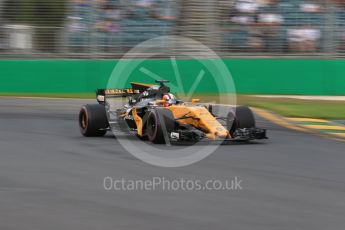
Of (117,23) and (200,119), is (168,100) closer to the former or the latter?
(200,119)

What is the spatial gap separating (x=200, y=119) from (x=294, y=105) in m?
5.71

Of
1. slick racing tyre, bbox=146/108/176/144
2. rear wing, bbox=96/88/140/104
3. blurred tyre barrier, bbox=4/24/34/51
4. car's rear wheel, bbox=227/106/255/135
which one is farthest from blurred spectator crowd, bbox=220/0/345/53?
slick racing tyre, bbox=146/108/176/144

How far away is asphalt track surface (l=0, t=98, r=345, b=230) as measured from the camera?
579 cm

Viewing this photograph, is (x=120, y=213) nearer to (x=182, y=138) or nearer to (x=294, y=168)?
(x=294, y=168)

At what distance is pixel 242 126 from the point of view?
411 inches

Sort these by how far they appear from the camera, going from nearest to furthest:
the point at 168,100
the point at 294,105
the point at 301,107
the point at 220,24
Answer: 1. the point at 168,100
2. the point at 301,107
3. the point at 294,105
4. the point at 220,24

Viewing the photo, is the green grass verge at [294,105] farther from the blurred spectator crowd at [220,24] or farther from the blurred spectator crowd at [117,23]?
the blurred spectator crowd at [220,24]

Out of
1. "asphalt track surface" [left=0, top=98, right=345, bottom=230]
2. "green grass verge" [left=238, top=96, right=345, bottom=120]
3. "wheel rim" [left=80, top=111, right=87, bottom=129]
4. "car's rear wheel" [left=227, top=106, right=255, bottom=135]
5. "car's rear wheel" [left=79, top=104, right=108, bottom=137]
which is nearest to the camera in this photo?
"asphalt track surface" [left=0, top=98, right=345, bottom=230]

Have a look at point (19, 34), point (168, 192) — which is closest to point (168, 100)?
point (168, 192)

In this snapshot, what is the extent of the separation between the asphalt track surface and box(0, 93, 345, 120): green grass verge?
2577 millimetres

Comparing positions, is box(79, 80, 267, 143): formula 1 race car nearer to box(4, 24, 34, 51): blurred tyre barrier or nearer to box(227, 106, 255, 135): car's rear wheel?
box(227, 106, 255, 135): car's rear wheel

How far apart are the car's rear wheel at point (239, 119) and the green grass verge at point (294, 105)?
11.2 feet

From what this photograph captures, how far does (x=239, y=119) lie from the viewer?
1046 centimetres

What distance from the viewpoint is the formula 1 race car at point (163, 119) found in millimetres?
10047
